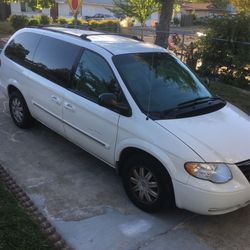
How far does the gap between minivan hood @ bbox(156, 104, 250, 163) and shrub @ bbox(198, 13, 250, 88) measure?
6519 millimetres

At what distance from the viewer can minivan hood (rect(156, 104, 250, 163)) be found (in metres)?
3.90

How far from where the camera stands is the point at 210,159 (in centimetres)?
383

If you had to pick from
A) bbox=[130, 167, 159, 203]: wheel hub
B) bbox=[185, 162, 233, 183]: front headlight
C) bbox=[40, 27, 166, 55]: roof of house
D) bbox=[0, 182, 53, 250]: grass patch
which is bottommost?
bbox=[0, 182, 53, 250]: grass patch

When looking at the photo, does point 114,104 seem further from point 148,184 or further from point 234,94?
point 234,94

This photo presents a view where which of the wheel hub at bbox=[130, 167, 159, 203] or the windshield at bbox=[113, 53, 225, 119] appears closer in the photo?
the wheel hub at bbox=[130, 167, 159, 203]

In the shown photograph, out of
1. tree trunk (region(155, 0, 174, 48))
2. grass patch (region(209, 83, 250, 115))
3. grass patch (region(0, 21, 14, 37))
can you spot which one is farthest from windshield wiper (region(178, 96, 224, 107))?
grass patch (region(0, 21, 14, 37))

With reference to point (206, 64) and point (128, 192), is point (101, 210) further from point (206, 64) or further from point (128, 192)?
point (206, 64)

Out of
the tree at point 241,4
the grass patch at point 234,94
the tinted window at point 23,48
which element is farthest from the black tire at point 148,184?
the tree at point 241,4

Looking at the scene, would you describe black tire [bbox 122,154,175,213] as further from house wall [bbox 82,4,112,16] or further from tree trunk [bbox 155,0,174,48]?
house wall [bbox 82,4,112,16]

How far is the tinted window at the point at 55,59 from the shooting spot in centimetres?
531

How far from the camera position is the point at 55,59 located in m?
5.56

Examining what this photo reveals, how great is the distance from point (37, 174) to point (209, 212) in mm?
2319

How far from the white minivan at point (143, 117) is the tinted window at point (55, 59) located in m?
0.01

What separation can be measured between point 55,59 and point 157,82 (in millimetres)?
1634
